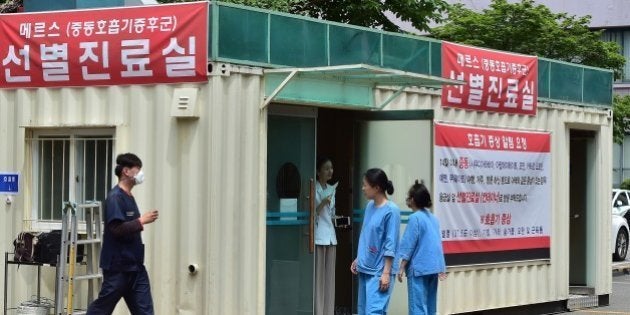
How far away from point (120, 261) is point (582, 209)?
9.24 m

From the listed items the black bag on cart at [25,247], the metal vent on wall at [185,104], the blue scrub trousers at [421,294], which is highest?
the metal vent on wall at [185,104]

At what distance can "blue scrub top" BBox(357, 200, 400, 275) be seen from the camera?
1059 cm

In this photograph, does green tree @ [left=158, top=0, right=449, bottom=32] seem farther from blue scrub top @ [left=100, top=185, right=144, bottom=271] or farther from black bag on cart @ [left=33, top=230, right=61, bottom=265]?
blue scrub top @ [left=100, top=185, right=144, bottom=271]

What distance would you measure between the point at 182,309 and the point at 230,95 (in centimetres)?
209

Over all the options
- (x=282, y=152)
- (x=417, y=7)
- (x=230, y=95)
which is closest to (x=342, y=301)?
(x=282, y=152)

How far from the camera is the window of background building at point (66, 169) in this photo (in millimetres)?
12672

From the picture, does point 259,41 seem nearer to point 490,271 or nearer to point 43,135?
point 43,135

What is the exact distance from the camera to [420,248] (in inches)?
441

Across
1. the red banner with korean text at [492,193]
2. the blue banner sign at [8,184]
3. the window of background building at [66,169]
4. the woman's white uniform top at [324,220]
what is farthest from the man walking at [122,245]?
the red banner with korean text at [492,193]

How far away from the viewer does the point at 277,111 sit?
1265 cm

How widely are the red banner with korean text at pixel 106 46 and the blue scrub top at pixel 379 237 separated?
2.30 m

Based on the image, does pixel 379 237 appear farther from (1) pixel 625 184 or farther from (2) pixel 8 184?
(1) pixel 625 184

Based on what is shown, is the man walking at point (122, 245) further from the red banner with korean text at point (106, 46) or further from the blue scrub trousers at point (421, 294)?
the blue scrub trousers at point (421, 294)

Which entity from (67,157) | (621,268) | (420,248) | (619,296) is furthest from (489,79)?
(621,268)
